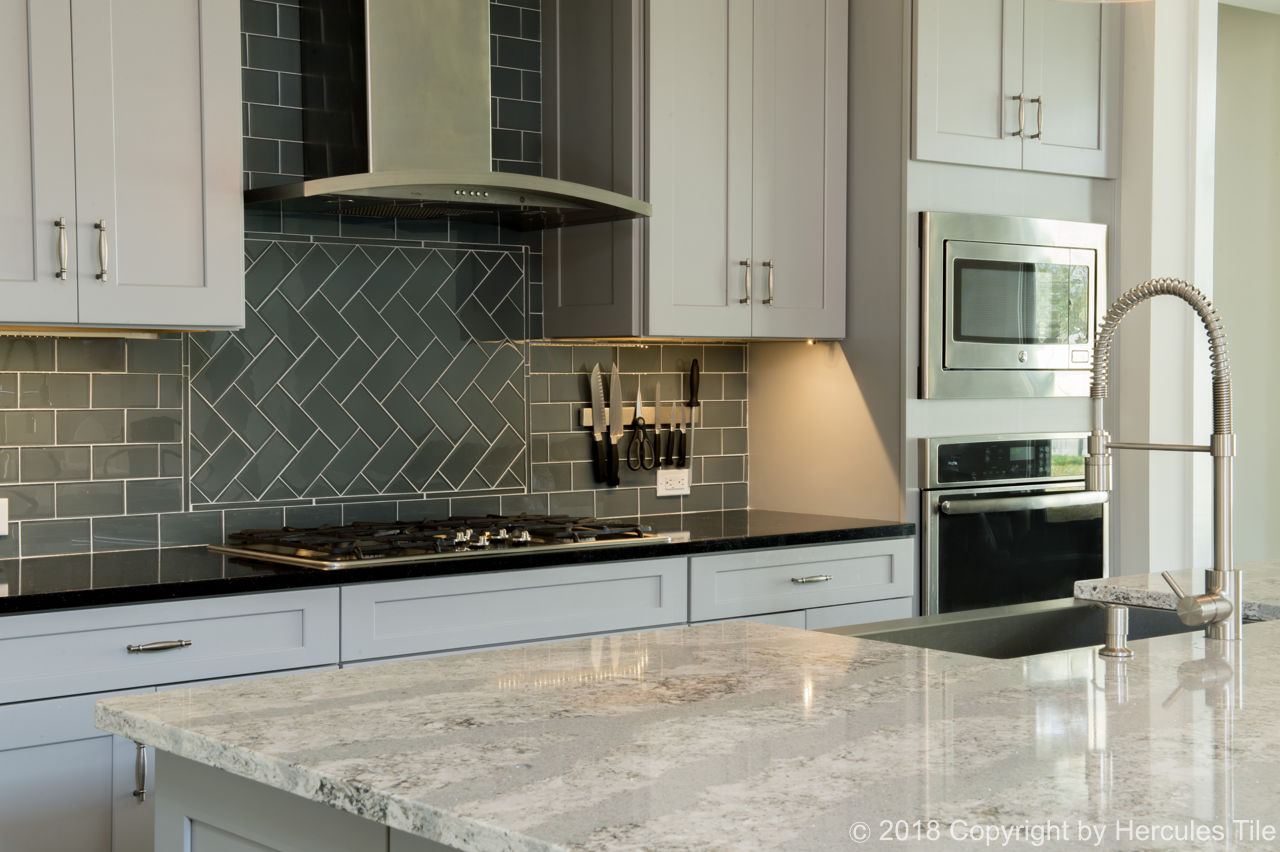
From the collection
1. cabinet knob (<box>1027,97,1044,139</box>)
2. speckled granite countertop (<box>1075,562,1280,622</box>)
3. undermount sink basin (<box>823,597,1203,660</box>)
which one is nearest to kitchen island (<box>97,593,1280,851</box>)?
speckled granite countertop (<box>1075,562,1280,622</box>)

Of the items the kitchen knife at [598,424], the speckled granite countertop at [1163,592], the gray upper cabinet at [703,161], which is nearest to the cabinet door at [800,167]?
the gray upper cabinet at [703,161]

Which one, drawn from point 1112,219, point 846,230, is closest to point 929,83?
point 846,230

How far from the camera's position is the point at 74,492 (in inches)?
123

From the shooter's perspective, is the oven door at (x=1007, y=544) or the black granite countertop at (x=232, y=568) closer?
the black granite countertop at (x=232, y=568)

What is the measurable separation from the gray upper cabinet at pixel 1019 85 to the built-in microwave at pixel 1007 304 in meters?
0.20

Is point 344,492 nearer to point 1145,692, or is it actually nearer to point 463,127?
point 463,127

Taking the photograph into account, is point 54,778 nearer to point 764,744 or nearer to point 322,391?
point 322,391

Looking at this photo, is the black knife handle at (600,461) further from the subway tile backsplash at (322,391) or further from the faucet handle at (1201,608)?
the faucet handle at (1201,608)

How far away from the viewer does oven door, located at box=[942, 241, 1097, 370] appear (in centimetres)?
379

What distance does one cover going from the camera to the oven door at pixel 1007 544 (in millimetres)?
3770

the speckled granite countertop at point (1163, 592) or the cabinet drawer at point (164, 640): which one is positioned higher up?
the speckled granite countertop at point (1163, 592)

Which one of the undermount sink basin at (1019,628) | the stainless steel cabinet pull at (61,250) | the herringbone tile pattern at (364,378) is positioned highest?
the stainless steel cabinet pull at (61,250)

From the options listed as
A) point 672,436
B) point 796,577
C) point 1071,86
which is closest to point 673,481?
point 672,436

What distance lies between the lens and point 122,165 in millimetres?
2830
